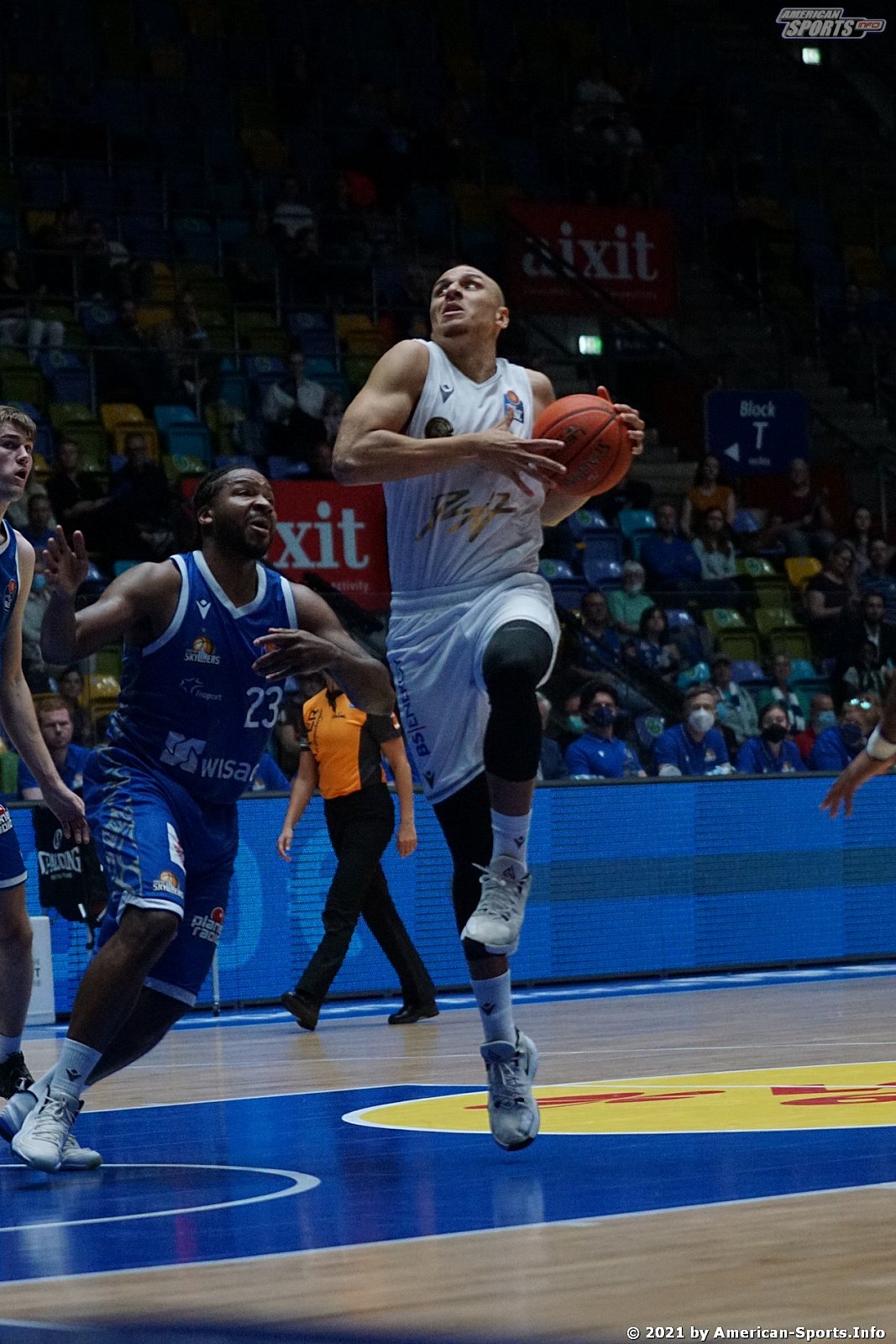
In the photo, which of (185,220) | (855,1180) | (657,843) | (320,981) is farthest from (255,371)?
(855,1180)

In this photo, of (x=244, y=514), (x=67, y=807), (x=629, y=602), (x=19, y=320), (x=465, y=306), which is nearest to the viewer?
(x=244, y=514)

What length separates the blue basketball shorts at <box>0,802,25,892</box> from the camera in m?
6.89

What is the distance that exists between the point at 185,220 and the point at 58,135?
1.30m

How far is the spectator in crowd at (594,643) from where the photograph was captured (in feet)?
48.8

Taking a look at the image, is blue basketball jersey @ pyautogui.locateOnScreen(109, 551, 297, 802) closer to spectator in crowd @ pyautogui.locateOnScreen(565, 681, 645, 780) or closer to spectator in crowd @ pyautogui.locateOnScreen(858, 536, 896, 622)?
spectator in crowd @ pyautogui.locateOnScreen(565, 681, 645, 780)

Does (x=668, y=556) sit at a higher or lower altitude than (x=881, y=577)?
higher

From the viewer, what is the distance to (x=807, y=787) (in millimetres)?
14742

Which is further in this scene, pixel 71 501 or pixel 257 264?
pixel 257 264

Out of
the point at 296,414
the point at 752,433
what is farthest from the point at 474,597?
the point at 752,433

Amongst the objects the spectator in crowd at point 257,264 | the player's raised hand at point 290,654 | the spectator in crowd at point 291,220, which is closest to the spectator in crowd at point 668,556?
the spectator in crowd at point 257,264

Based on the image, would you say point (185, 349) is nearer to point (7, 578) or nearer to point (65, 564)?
point (7, 578)

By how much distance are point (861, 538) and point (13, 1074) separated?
1380 centimetres

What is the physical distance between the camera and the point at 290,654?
5.39 meters

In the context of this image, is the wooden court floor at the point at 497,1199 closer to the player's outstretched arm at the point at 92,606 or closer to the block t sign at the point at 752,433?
the player's outstretched arm at the point at 92,606
